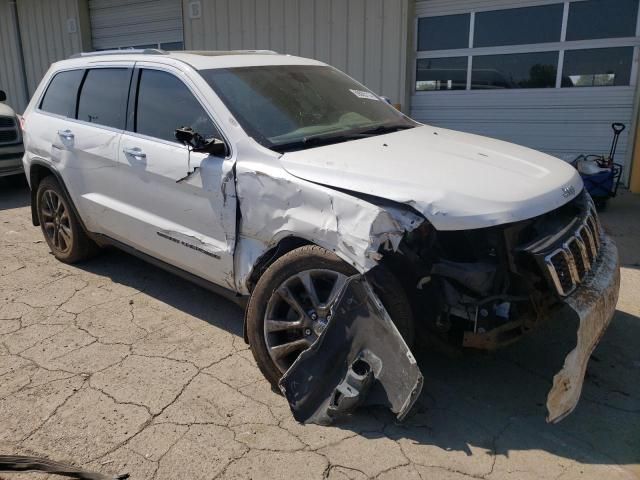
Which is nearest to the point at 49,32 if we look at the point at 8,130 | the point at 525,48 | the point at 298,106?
the point at 8,130

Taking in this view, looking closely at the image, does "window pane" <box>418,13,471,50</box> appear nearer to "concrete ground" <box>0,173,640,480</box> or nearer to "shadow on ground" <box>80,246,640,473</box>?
"concrete ground" <box>0,173,640,480</box>

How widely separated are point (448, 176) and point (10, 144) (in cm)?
760

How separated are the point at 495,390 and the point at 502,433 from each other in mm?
385

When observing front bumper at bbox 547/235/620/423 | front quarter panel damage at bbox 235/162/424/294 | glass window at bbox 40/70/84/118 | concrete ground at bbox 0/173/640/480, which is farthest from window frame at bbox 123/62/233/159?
front bumper at bbox 547/235/620/423

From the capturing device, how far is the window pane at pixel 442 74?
327 inches

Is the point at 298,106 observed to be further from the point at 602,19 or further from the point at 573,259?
the point at 602,19

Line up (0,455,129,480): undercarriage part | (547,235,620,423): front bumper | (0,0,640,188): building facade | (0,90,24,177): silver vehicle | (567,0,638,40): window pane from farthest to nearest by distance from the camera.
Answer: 1. (0,90,24,177): silver vehicle
2. (0,0,640,188): building facade
3. (567,0,638,40): window pane
4. (547,235,620,423): front bumper
5. (0,455,129,480): undercarriage part

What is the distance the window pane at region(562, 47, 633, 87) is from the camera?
7293mm

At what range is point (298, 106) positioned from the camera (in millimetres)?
3557

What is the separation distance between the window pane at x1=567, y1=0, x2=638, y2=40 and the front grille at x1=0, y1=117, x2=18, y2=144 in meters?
8.12

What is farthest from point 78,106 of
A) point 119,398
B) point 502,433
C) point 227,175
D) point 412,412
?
point 502,433

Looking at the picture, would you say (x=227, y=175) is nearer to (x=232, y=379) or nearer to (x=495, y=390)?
(x=232, y=379)

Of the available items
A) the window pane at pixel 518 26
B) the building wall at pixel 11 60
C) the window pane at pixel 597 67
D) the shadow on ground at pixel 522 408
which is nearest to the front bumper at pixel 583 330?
the shadow on ground at pixel 522 408

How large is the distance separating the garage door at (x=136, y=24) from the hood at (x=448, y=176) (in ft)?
30.7
